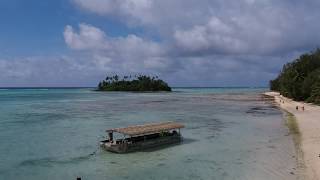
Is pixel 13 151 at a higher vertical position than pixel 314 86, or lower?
lower

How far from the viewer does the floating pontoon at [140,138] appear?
28.6 metres

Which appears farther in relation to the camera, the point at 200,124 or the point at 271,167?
the point at 200,124

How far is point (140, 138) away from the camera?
30.6 metres

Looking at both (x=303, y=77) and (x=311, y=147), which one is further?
(x=303, y=77)

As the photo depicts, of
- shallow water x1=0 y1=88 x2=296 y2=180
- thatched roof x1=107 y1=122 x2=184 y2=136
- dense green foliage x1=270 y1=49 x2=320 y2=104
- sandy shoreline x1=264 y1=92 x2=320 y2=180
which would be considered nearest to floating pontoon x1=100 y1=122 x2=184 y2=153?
thatched roof x1=107 y1=122 x2=184 y2=136

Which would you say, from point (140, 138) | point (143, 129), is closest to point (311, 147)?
point (143, 129)

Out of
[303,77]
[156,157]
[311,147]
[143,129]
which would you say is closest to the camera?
[156,157]

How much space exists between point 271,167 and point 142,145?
378 inches

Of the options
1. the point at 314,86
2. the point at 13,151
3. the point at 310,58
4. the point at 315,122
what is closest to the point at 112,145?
the point at 13,151

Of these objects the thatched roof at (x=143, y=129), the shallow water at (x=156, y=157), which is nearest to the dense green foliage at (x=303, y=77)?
the shallow water at (x=156, y=157)

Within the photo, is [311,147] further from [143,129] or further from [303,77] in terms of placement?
[303,77]

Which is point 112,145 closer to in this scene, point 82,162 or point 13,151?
point 82,162

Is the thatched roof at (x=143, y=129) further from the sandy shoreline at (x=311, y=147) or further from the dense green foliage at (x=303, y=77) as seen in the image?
the dense green foliage at (x=303, y=77)

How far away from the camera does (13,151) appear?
99.0 feet
